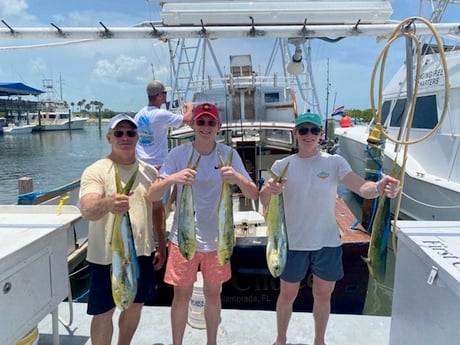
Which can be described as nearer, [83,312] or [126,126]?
[126,126]

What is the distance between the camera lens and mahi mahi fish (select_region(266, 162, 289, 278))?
6.10 ft

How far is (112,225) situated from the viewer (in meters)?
1.82

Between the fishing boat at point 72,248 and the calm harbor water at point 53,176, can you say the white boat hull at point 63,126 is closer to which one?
the calm harbor water at point 53,176

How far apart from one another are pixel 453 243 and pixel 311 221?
0.70 meters

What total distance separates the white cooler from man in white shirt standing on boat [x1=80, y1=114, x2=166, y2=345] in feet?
4.30

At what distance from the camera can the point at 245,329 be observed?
251 cm

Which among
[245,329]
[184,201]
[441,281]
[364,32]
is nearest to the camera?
[441,281]

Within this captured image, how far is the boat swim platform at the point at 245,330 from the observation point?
93.7 inches

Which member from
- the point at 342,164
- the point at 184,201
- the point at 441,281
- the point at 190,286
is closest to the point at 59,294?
the point at 190,286

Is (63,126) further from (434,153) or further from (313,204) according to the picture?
(313,204)

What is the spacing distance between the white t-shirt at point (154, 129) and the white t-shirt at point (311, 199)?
152 centimetres

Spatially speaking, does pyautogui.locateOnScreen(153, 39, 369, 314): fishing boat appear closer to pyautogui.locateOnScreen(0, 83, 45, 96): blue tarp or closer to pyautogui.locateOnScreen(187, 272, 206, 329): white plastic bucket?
pyautogui.locateOnScreen(187, 272, 206, 329): white plastic bucket

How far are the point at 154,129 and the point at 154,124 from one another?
0.06 m

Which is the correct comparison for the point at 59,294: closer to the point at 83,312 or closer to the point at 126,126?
the point at 83,312
